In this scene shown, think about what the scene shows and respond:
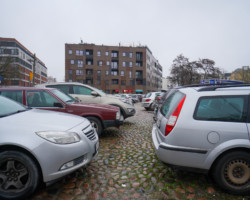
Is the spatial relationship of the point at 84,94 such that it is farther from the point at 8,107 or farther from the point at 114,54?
the point at 114,54

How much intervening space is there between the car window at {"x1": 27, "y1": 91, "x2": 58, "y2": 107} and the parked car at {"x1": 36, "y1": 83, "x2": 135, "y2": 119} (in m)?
2.10

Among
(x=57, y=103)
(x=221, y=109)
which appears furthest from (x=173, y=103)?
(x=57, y=103)

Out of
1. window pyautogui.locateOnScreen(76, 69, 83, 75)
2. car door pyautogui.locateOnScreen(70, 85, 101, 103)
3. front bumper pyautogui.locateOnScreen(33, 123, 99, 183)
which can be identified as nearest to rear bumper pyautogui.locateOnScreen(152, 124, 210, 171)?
front bumper pyautogui.locateOnScreen(33, 123, 99, 183)

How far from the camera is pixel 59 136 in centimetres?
234

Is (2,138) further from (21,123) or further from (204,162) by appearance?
(204,162)

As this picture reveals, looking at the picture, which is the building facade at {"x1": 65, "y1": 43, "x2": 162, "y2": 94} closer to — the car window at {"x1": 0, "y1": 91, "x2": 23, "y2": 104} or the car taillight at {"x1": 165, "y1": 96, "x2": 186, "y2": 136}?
the car window at {"x1": 0, "y1": 91, "x2": 23, "y2": 104}

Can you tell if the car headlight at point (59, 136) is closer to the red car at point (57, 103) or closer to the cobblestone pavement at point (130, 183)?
the cobblestone pavement at point (130, 183)

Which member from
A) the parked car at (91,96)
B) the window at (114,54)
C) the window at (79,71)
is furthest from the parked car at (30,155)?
the window at (114,54)

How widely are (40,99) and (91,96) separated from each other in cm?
242

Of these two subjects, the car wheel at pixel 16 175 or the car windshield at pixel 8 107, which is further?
the car windshield at pixel 8 107

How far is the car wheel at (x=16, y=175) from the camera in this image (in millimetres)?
2146

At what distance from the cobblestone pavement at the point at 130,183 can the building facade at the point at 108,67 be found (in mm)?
50683

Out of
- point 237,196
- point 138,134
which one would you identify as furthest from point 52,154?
point 138,134

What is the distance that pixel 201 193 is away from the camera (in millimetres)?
2402
